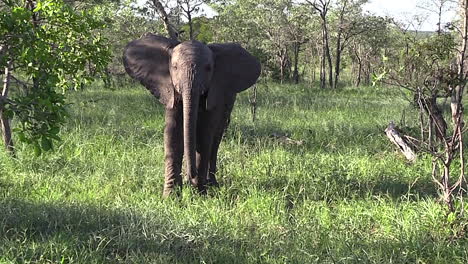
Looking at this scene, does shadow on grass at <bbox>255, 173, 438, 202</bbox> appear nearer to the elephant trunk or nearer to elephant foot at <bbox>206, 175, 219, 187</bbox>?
elephant foot at <bbox>206, 175, 219, 187</bbox>

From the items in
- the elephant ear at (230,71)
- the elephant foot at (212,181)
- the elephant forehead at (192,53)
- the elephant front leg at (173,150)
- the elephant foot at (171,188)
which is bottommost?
the elephant foot at (212,181)

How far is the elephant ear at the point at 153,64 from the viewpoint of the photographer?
5.45 metres

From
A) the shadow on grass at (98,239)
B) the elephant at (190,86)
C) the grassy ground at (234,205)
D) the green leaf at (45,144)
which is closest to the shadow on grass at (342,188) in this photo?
the grassy ground at (234,205)

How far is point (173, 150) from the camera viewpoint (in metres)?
5.49

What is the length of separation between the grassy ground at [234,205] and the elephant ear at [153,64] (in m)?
1.02

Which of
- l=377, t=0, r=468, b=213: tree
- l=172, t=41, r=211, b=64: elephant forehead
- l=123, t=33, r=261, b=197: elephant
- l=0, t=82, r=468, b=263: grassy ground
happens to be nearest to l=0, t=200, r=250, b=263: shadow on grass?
l=0, t=82, r=468, b=263: grassy ground

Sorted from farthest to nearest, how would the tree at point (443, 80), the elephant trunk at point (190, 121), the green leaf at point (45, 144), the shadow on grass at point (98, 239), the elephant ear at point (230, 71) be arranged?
the elephant ear at point (230, 71)
the elephant trunk at point (190, 121)
the tree at point (443, 80)
the shadow on grass at point (98, 239)
the green leaf at point (45, 144)

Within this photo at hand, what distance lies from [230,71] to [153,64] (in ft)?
2.59

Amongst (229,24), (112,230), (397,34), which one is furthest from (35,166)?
(397,34)

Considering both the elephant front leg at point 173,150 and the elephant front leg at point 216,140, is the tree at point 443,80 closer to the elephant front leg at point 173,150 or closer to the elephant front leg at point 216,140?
the elephant front leg at point 216,140

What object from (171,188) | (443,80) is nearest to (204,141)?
(171,188)

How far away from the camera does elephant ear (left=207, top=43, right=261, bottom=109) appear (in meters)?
5.52

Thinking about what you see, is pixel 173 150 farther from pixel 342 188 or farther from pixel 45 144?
pixel 45 144

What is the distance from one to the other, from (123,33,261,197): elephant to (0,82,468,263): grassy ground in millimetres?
368
